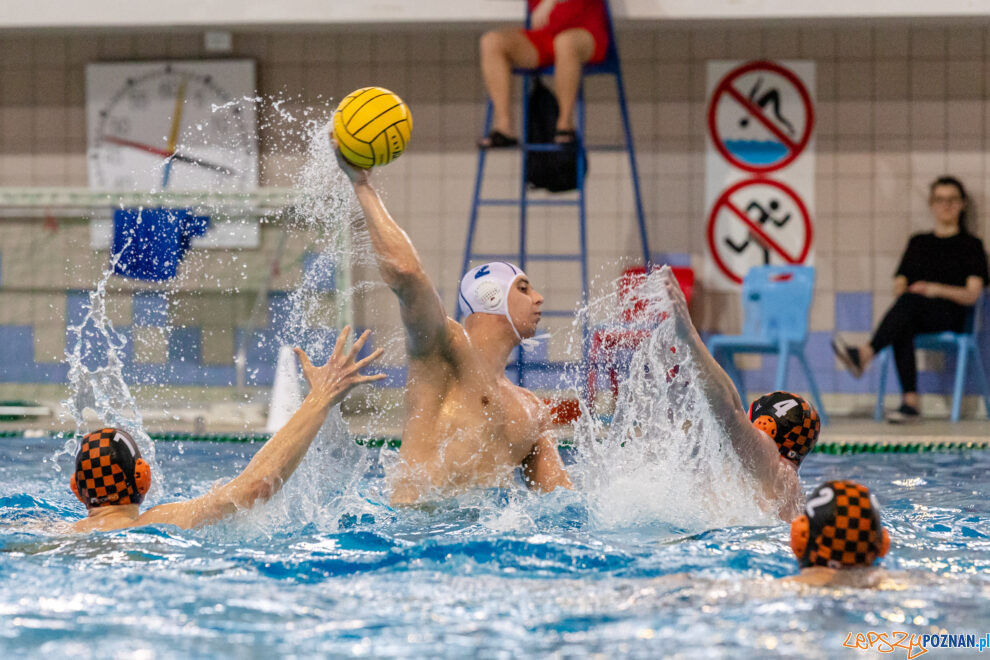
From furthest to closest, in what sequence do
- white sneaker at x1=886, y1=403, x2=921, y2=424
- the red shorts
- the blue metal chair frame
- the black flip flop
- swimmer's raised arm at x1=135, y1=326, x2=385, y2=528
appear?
white sneaker at x1=886, y1=403, x2=921, y2=424
the blue metal chair frame
the red shorts
the black flip flop
swimmer's raised arm at x1=135, y1=326, x2=385, y2=528

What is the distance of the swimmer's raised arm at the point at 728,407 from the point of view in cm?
292

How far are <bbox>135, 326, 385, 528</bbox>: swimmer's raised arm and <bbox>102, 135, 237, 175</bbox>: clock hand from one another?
5.60 metres

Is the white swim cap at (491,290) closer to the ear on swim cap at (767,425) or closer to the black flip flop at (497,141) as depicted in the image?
the ear on swim cap at (767,425)

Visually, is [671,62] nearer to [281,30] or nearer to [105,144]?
[281,30]

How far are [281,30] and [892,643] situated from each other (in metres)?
6.86

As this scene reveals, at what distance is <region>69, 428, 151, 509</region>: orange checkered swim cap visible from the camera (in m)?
2.98

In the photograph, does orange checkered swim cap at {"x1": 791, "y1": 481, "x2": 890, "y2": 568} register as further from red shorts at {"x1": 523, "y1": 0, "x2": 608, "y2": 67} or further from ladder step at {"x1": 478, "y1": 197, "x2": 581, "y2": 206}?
ladder step at {"x1": 478, "y1": 197, "x2": 581, "y2": 206}

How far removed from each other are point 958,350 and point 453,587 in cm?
603

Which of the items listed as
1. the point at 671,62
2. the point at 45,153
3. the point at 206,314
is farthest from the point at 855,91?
the point at 45,153

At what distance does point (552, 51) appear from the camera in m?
6.95

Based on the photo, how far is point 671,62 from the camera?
8.19 m

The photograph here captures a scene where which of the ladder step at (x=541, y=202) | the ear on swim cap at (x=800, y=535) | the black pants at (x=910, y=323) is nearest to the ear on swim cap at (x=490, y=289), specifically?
the ear on swim cap at (x=800, y=535)

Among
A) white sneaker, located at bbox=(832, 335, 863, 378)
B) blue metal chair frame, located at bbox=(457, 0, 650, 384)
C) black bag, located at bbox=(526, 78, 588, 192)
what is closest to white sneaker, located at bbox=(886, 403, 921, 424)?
white sneaker, located at bbox=(832, 335, 863, 378)

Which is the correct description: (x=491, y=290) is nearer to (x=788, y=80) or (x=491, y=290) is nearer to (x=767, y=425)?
(x=767, y=425)
